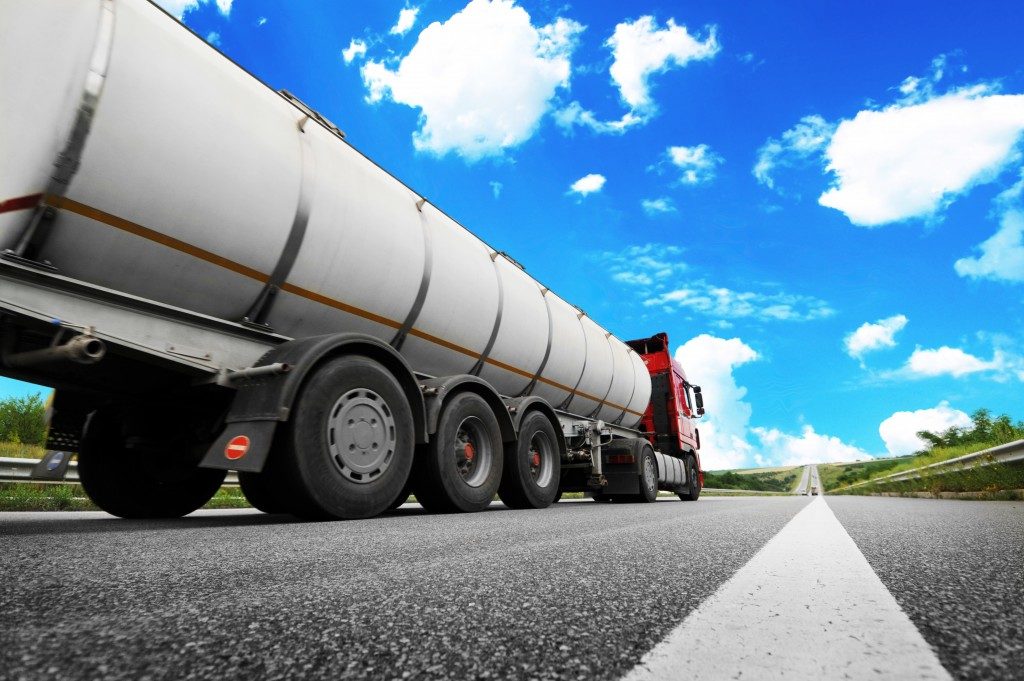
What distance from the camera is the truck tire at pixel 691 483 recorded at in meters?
12.5

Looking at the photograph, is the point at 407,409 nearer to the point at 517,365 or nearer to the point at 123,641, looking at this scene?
the point at 517,365

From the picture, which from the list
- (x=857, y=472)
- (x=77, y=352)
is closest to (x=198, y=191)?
(x=77, y=352)

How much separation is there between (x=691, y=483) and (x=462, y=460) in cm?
871

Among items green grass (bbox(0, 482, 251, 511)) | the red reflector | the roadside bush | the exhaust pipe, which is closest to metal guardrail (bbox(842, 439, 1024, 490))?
the red reflector

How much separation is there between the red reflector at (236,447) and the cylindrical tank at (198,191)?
0.91 metres

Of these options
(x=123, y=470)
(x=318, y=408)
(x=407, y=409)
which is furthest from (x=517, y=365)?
(x=123, y=470)

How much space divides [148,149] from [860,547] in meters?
4.29

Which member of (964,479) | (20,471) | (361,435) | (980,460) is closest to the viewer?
(361,435)

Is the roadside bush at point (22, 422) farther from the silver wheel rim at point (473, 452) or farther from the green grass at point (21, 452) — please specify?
the silver wheel rim at point (473, 452)

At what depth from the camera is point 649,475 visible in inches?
383

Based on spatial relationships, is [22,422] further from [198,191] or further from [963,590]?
[963,590]

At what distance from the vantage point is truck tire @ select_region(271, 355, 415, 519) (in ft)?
12.5

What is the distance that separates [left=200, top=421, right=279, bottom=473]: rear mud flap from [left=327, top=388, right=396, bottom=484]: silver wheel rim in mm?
465

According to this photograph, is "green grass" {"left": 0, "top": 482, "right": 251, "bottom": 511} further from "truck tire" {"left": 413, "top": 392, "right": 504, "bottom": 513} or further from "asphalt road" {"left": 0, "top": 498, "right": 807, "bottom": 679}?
"asphalt road" {"left": 0, "top": 498, "right": 807, "bottom": 679}
